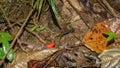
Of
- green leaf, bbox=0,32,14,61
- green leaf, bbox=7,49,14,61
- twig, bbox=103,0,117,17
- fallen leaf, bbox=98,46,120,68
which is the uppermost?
twig, bbox=103,0,117,17

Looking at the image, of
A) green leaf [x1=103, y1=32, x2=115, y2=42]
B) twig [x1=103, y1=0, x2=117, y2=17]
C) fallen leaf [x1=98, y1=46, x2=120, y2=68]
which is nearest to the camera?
fallen leaf [x1=98, y1=46, x2=120, y2=68]

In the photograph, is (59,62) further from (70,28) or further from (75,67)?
(70,28)

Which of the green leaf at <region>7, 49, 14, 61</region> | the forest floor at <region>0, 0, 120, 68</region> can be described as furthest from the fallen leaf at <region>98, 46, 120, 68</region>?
the green leaf at <region>7, 49, 14, 61</region>

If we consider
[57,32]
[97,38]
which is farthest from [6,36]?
[97,38]

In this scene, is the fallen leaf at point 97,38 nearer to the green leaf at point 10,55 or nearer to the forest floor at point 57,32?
the forest floor at point 57,32

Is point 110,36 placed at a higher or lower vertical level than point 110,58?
higher

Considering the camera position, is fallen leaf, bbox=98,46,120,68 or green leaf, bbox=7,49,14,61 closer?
fallen leaf, bbox=98,46,120,68

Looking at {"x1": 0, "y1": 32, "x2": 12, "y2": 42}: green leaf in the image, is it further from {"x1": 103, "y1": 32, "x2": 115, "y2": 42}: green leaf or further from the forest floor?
{"x1": 103, "y1": 32, "x2": 115, "y2": 42}: green leaf

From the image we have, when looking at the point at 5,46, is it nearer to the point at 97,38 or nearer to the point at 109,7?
the point at 97,38

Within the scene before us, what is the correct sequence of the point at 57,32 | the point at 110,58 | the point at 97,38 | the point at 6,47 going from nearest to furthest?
the point at 110,58
the point at 6,47
the point at 97,38
the point at 57,32

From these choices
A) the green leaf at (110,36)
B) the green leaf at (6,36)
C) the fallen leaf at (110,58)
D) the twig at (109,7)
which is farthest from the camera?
the twig at (109,7)

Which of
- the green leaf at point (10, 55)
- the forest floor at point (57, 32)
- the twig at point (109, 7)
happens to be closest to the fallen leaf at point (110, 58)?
the forest floor at point (57, 32)

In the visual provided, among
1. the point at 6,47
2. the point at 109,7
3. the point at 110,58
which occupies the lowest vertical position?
the point at 110,58
